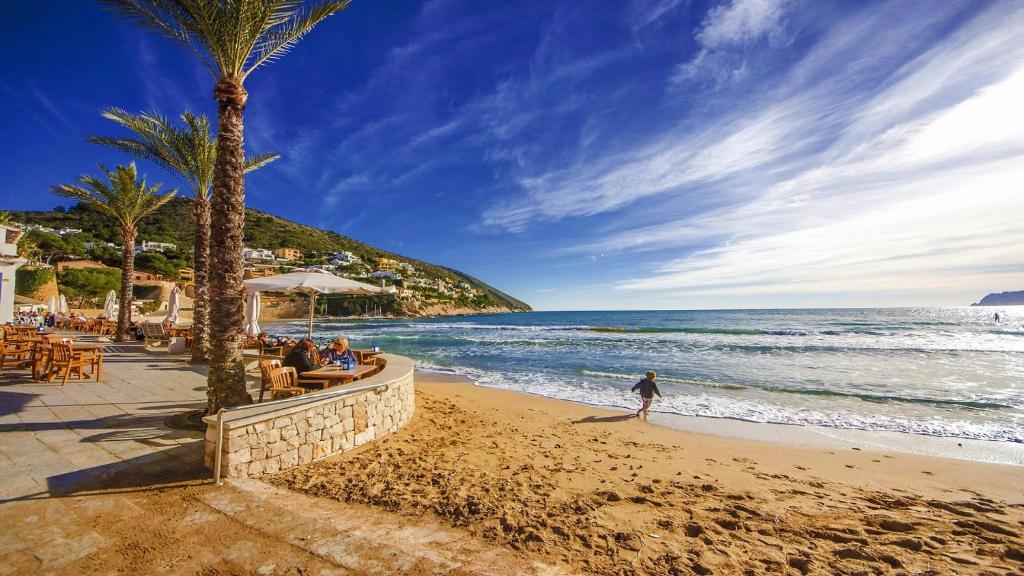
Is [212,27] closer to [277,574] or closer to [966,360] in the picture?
[277,574]

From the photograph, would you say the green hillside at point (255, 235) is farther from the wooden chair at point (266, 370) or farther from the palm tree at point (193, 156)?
the wooden chair at point (266, 370)

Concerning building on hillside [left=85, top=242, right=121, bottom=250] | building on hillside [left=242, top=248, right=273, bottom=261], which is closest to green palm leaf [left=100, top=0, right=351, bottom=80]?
building on hillside [left=85, top=242, right=121, bottom=250]

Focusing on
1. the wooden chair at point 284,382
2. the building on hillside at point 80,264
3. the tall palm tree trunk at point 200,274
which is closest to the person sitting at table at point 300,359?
the wooden chair at point 284,382

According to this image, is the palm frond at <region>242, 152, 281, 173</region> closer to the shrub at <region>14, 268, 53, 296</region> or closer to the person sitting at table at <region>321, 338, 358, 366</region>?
the person sitting at table at <region>321, 338, 358, 366</region>

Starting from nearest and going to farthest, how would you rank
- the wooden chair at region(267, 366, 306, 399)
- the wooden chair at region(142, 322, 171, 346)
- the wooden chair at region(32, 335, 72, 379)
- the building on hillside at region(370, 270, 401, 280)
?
the wooden chair at region(267, 366, 306, 399) → the wooden chair at region(32, 335, 72, 379) → the wooden chair at region(142, 322, 171, 346) → the building on hillside at region(370, 270, 401, 280)

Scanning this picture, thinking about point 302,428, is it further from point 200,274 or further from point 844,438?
point 844,438

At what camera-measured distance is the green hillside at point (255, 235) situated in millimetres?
60812

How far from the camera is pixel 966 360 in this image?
19875mm

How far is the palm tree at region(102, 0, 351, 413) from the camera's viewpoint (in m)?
5.16

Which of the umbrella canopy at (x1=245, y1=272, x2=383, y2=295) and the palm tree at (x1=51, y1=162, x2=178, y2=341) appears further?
the palm tree at (x1=51, y1=162, x2=178, y2=341)

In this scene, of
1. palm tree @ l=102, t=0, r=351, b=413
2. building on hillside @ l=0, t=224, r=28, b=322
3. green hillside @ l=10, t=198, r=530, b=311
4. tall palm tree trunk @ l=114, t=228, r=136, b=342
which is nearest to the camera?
palm tree @ l=102, t=0, r=351, b=413

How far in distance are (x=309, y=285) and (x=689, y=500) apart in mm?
7738

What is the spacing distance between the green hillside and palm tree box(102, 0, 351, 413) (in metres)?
52.6

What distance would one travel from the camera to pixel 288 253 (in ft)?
249
